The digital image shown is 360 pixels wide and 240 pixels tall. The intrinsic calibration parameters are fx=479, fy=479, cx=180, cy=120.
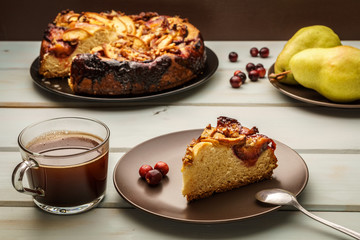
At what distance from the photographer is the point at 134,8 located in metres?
3.09

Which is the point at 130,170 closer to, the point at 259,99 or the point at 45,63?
the point at 259,99

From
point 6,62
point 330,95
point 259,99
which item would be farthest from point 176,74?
point 6,62

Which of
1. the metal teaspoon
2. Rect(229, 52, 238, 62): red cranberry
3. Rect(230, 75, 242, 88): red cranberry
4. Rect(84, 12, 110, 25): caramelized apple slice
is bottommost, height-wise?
Rect(229, 52, 238, 62): red cranberry

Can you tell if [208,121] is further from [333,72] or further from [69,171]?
[69,171]

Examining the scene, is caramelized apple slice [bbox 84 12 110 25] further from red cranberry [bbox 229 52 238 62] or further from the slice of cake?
the slice of cake

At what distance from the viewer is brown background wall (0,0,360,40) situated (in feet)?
10.1

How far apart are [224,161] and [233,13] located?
210 cm

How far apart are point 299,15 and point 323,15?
6.1 inches

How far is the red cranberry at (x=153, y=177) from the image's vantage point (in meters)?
1.17

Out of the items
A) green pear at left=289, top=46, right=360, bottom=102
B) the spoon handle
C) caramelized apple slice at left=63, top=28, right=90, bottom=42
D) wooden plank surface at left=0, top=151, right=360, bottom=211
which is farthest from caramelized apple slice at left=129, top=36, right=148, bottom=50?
the spoon handle

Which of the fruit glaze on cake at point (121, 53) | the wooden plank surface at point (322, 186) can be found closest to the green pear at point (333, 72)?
the wooden plank surface at point (322, 186)

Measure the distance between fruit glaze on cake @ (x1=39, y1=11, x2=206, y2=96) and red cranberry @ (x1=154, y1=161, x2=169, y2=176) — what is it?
2.18 feet

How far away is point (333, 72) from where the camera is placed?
5.56ft

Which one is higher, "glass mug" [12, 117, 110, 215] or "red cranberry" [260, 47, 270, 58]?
"glass mug" [12, 117, 110, 215]
